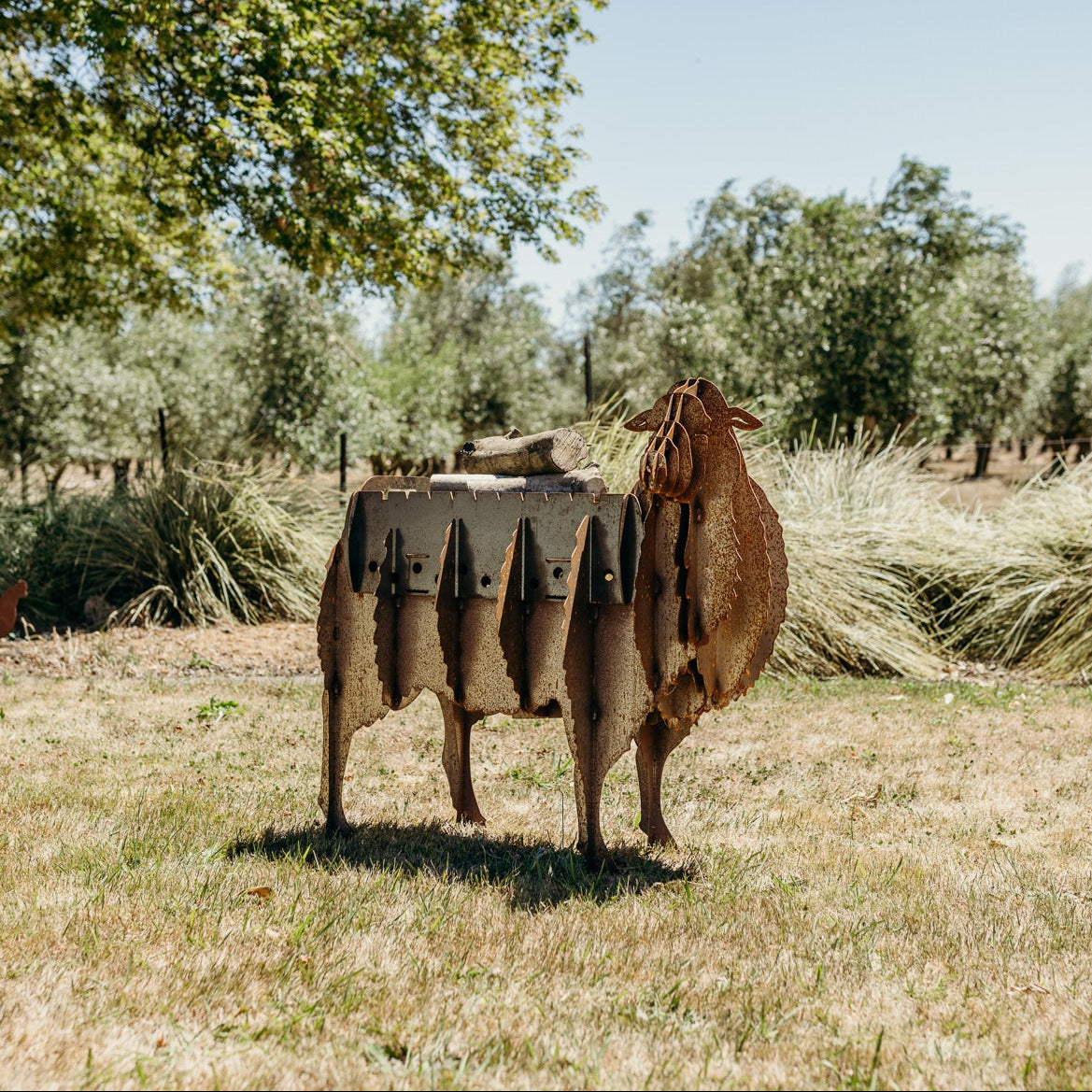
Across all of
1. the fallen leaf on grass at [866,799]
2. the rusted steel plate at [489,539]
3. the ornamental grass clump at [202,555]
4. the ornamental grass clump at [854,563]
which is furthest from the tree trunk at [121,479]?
the fallen leaf on grass at [866,799]

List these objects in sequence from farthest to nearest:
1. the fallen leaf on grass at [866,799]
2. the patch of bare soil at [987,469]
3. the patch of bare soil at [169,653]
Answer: the patch of bare soil at [987,469] → the patch of bare soil at [169,653] → the fallen leaf on grass at [866,799]

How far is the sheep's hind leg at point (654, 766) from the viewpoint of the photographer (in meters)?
3.82

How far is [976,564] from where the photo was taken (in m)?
8.30

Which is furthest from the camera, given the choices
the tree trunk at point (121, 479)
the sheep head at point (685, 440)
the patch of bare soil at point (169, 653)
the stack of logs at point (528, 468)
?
the tree trunk at point (121, 479)

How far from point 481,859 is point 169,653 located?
493 centimetres

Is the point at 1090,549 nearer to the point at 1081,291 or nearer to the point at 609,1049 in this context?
the point at 609,1049

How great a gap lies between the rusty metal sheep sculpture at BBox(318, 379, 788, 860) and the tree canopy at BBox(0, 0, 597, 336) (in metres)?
6.11

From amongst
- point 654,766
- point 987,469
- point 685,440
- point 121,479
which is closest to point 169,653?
point 121,479

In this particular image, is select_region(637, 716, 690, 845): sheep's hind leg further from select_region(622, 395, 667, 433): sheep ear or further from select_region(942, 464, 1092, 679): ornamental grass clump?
select_region(942, 464, 1092, 679): ornamental grass clump

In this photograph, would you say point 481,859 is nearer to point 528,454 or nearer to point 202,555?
point 528,454

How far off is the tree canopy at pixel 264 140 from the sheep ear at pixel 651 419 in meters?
6.25

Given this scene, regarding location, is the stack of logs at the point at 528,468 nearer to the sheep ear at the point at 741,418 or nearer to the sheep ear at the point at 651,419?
the sheep ear at the point at 651,419

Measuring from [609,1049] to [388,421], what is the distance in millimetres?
19783

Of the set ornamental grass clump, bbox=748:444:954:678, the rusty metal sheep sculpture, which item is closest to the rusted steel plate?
the rusty metal sheep sculpture
